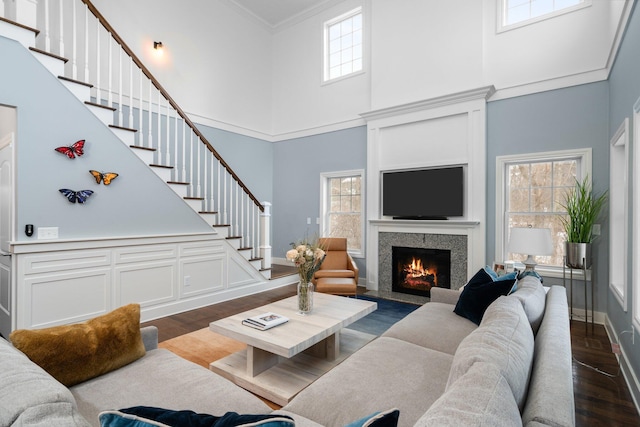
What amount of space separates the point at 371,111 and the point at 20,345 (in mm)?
5210

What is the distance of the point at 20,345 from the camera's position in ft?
4.80

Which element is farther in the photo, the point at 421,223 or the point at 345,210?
the point at 345,210

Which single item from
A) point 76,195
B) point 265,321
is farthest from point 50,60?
point 265,321

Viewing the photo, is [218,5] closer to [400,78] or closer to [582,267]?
[400,78]

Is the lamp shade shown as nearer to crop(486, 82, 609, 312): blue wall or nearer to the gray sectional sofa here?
the gray sectional sofa

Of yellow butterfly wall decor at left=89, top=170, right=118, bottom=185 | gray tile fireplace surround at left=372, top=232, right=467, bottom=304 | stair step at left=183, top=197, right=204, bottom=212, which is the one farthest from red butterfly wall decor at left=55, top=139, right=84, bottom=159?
gray tile fireplace surround at left=372, top=232, right=467, bottom=304

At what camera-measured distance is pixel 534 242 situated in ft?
10.6

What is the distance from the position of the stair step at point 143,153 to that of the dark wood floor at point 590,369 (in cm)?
200

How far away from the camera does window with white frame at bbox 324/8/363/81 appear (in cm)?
636

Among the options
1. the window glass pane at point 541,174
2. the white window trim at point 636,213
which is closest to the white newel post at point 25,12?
the white window trim at point 636,213

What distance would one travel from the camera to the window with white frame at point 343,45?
6.36m

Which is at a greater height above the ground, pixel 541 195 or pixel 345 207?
pixel 541 195

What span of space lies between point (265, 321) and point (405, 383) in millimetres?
1265

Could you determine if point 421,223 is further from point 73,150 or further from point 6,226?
point 6,226
